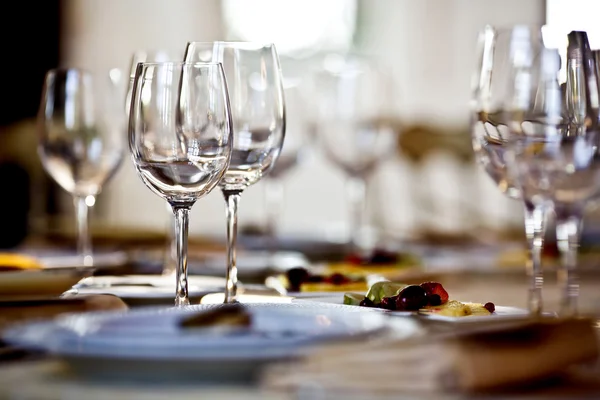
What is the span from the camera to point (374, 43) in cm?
614

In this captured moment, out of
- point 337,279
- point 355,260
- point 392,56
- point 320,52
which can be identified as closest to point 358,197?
point 355,260

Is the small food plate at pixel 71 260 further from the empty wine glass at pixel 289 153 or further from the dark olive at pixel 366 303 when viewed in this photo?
the dark olive at pixel 366 303

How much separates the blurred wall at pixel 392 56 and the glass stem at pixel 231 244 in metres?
5.12

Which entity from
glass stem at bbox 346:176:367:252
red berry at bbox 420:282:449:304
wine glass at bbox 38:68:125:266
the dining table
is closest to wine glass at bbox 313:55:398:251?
glass stem at bbox 346:176:367:252

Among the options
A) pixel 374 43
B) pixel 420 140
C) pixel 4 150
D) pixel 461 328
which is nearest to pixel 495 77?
pixel 461 328

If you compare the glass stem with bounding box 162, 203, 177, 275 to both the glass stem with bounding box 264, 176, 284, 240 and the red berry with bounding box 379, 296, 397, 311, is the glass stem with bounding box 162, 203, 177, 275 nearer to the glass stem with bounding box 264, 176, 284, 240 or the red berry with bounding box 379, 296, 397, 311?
the glass stem with bounding box 264, 176, 284, 240

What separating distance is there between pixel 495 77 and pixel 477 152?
70mm

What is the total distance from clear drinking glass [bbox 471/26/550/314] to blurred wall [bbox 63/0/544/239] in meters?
5.08

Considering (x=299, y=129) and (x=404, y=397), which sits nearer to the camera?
(x=404, y=397)

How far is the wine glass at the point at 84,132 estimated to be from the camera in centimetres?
122

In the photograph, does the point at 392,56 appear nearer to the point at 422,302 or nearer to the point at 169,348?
the point at 422,302

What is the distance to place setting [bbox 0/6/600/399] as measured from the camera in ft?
1.52

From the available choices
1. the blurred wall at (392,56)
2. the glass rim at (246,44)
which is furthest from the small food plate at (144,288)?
the blurred wall at (392,56)

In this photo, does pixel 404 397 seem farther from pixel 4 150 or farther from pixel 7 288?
pixel 4 150
